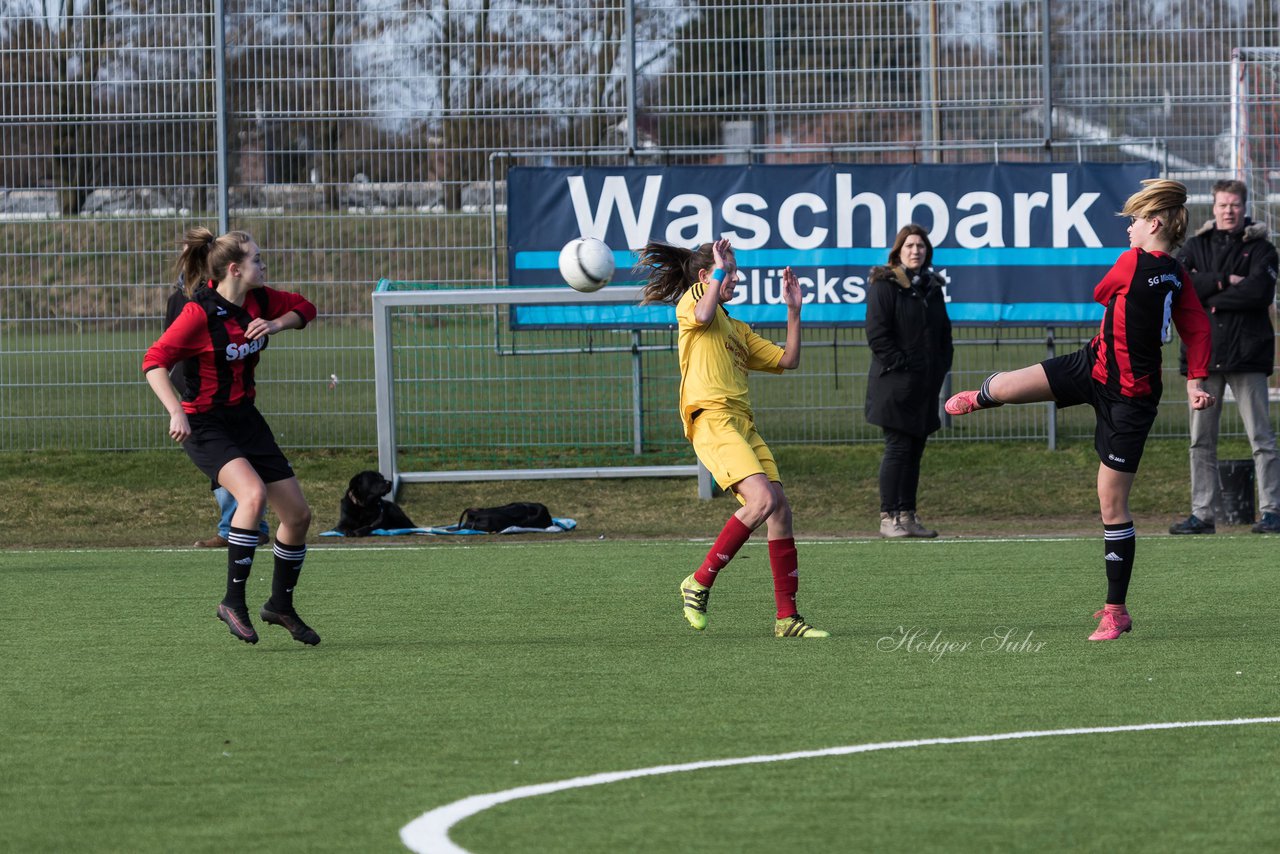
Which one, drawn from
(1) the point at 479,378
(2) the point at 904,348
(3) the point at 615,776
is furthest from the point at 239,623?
(1) the point at 479,378

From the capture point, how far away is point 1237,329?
11.1 meters

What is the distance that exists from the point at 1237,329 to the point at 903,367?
211 cm

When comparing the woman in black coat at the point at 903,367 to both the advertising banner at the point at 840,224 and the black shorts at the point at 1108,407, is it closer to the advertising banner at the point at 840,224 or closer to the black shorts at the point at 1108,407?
the advertising banner at the point at 840,224

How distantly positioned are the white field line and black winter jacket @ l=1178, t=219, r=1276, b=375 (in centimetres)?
596

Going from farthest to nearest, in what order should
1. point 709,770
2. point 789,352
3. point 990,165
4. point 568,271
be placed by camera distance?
point 990,165 → point 568,271 → point 789,352 → point 709,770

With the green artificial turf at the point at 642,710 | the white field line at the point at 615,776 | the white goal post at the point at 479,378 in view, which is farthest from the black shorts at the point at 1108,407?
the white goal post at the point at 479,378

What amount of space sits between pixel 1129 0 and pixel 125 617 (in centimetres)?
994

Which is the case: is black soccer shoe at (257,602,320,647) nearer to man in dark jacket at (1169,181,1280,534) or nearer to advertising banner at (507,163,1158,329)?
man in dark jacket at (1169,181,1280,534)

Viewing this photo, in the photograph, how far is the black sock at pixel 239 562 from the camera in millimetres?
7266

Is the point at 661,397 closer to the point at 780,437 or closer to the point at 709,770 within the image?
the point at 780,437

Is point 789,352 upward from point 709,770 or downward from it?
upward

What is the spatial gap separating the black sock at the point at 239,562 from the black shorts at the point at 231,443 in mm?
245

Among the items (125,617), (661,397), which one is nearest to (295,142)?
(661,397)

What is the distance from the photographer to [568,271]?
37.5 ft
